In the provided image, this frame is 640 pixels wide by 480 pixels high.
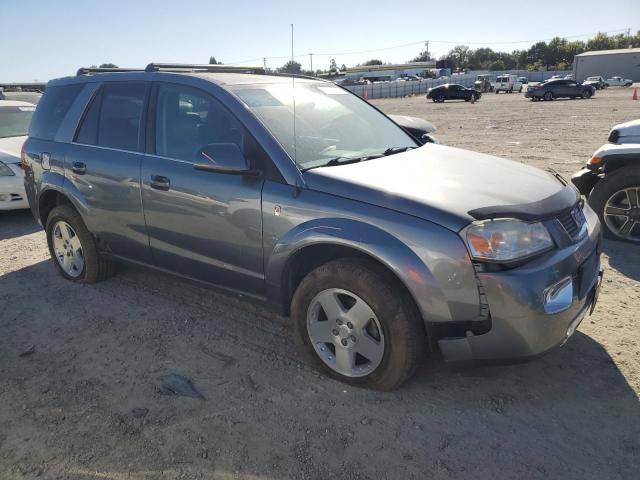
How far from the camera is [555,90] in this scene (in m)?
34.6

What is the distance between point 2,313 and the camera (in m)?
4.17

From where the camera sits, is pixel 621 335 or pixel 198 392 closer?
pixel 198 392

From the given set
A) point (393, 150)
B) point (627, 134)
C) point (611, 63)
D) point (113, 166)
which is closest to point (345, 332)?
point (393, 150)

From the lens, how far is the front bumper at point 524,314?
2.43 meters

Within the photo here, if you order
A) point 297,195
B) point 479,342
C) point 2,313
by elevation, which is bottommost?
point 2,313

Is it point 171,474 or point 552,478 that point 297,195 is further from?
point 552,478

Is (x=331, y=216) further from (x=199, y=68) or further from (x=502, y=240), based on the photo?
(x=199, y=68)

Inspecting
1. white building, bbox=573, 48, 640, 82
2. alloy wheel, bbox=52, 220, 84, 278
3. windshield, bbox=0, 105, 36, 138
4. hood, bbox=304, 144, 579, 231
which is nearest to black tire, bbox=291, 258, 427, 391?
hood, bbox=304, 144, 579, 231

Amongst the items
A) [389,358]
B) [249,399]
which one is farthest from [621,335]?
Answer: [249,399]

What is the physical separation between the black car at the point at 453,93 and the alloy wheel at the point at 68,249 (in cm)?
3656

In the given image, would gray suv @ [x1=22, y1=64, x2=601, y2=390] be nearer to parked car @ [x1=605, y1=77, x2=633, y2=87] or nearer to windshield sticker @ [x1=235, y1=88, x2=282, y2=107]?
windshield sticker @ [x1=235, y1=88, x2=282, y2=107]

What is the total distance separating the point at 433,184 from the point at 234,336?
1.84m

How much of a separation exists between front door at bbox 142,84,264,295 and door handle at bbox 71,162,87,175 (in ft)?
2.60

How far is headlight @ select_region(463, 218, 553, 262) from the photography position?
2453 mm
